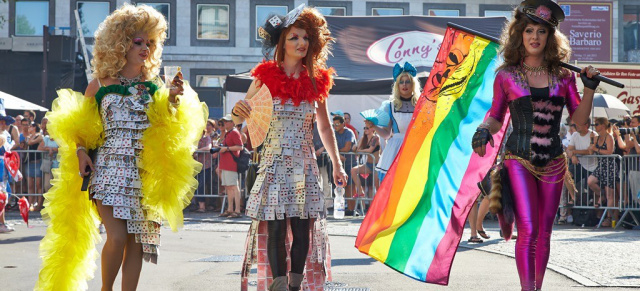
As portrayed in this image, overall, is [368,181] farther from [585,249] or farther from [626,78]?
[626,78]

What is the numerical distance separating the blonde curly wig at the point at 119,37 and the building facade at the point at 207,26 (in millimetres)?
34157

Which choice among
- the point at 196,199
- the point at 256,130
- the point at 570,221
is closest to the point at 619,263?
the point at 256,130

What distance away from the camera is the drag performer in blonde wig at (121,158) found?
5395 mm

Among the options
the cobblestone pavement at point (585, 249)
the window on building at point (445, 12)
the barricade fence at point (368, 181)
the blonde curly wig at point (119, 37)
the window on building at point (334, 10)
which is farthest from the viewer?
the window on building at point (445, 12)

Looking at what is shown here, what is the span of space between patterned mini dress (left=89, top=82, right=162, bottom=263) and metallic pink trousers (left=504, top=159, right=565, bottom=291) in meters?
2.23

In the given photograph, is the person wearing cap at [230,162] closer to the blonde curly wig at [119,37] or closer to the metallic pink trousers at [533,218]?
the blonde curly wig at [119,37]

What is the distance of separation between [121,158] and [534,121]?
2531 millimetres

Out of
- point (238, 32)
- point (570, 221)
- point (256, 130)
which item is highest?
point (238, 32)

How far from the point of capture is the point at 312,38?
6.17 metres

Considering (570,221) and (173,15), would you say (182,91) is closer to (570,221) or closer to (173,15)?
(570,221)

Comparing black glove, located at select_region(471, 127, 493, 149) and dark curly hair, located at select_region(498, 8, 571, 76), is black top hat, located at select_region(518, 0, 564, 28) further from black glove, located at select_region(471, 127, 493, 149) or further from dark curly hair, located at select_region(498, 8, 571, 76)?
black glove, located at select_region(471, 127, 493, 149)

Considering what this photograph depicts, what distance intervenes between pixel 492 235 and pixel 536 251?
6946mm

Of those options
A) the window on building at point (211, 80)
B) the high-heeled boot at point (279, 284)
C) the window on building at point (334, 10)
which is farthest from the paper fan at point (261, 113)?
the window on building at point (334, 10)

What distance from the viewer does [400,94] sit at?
923cm
